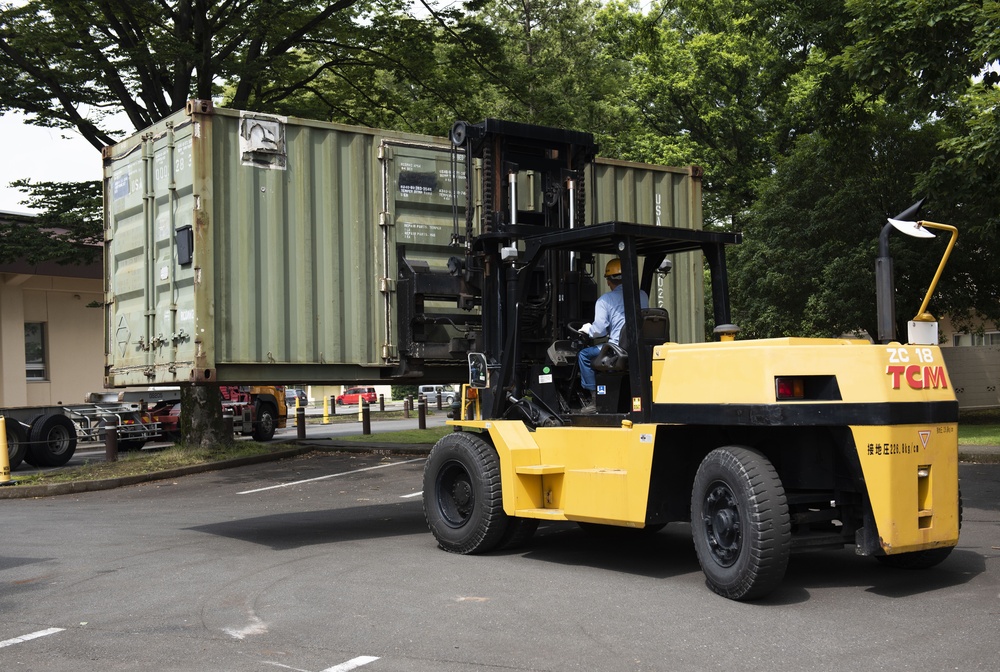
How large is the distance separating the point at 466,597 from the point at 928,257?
2200 cm

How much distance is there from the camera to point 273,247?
1056cm

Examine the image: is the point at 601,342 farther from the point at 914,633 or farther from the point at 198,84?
the point at 198,84

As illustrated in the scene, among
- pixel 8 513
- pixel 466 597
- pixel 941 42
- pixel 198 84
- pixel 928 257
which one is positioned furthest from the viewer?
pixel 928 257

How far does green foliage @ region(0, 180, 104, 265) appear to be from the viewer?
22.5 metres

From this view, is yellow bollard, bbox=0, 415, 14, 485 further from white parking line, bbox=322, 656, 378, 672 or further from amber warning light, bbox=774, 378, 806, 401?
amber warning light, bbox=774, 378, 806, 401

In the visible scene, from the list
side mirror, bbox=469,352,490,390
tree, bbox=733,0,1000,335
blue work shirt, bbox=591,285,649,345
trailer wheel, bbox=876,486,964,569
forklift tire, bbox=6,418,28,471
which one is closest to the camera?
trailer wheel, bbox=876,486,964,569

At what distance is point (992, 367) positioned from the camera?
118 ft

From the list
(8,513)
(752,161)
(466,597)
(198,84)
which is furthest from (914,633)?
(752,161)

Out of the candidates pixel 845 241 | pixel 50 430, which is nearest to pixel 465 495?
pixel 50 430

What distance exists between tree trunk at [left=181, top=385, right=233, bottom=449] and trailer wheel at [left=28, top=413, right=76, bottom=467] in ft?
8.61

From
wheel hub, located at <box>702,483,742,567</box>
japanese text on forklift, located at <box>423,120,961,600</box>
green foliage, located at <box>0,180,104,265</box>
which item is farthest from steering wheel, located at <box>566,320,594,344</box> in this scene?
green foliage, located at <box>0,180,104,265</box>

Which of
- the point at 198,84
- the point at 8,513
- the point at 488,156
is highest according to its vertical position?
the point at 198,84

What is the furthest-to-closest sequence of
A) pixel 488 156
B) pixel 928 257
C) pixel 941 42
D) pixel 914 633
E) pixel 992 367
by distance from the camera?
pixel 992 367, pixel 928 257, pixel 941 42, pixel 488 156, pixel 914 633

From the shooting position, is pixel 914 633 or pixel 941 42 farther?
pixel 941 42
